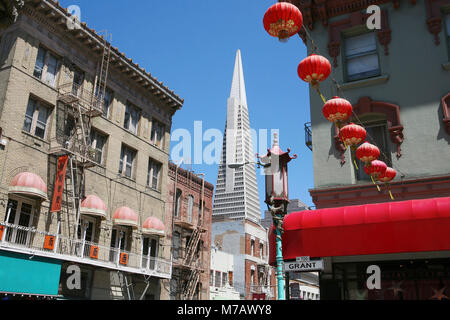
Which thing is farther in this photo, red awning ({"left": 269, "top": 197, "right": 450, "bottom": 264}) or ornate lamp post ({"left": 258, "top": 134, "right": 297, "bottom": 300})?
ornate lamp post ({"left": 258, "top": 134, "right": 297, "bottom": 300})

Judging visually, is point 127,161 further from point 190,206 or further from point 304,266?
point 304,266

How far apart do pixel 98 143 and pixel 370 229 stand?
20.9 m

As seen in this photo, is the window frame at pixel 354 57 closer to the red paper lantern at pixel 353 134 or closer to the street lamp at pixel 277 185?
the red paper lantern at pixel 353 134

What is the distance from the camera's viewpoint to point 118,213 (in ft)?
89.6

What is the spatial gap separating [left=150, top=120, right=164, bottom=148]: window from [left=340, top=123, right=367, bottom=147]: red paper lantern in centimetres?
2254

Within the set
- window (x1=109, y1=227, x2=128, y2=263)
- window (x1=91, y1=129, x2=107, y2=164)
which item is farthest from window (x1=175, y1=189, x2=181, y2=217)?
window (x1=91, y1=129, x2=107, y2=164)

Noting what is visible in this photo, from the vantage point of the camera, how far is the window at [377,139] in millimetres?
15359

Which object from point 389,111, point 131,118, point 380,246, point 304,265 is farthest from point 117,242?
point 380,246

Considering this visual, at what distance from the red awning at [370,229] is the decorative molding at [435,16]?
23.9 feet

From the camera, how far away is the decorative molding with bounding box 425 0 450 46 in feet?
50.2

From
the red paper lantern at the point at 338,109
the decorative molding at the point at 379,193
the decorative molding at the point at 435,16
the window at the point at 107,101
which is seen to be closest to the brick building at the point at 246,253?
the window at the point at 107,101

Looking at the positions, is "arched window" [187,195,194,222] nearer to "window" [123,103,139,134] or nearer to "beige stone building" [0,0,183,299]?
"beige stone building" [0,0,183,299]

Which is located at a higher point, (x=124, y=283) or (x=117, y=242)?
(x=117, y=242)

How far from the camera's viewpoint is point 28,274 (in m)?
20.2
